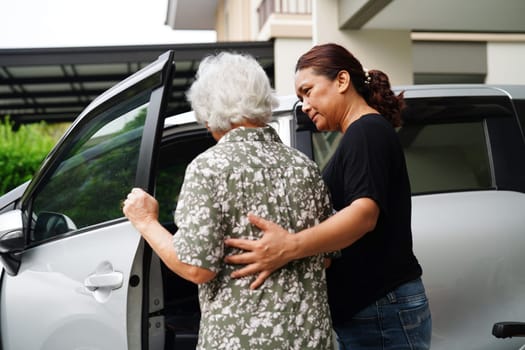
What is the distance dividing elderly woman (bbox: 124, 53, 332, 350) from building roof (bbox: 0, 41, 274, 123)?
6.36 meters

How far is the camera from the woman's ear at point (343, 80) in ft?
6.42

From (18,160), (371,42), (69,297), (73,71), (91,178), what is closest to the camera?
(69,297)

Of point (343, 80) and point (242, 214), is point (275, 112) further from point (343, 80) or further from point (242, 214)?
point (242, 214)

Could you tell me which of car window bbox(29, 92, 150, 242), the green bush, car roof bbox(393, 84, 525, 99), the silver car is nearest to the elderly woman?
the silver car

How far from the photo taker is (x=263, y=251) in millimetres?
1634

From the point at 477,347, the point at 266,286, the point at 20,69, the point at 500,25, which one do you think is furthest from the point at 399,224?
the point at 20,69

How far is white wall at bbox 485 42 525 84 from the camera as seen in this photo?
11789 millimetres

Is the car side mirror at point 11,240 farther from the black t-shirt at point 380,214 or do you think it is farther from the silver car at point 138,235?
the black t-shirt at point 380,214

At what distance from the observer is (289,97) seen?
2.88m

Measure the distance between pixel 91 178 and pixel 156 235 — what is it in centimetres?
97

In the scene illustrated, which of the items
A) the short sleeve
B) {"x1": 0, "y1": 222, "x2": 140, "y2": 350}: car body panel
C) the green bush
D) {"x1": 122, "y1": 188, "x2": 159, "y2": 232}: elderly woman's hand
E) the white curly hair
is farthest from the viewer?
the green bush

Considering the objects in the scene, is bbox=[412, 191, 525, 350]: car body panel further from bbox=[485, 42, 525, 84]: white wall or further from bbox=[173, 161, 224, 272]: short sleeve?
bbox=[485, 42, 525, 84]: white wall

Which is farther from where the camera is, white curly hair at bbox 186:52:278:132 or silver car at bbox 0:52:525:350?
silver car at bbox 0:52:525:350

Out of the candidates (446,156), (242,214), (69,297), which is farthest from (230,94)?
(446,156)
